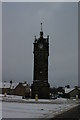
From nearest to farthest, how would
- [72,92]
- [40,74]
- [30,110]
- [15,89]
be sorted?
[30,110]
[40,74]
[15,89]
[72,92]

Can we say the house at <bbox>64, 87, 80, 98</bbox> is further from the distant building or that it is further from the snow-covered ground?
the snow-covered ground

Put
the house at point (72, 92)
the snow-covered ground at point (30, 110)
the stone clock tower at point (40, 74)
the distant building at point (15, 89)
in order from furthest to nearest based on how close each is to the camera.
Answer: the house at point (72, 92), the distant building at point (15, 89), the stone clock tower at point (40, 74), the snow-covered ground at point (30, 110)

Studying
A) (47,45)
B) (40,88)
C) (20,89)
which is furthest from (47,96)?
(20,89)

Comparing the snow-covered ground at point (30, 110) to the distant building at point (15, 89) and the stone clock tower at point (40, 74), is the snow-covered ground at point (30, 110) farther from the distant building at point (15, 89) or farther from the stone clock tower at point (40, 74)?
the distant building at point (15, 89)

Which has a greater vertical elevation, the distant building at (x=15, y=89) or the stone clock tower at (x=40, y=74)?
the stone clock tower at (x=40, y=74)

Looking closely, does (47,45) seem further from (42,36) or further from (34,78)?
(34,78)

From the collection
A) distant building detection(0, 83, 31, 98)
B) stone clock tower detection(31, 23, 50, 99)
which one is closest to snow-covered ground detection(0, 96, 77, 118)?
stone clock tower detection(31, 23, 50, 99)

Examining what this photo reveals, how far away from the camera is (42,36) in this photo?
5981cm

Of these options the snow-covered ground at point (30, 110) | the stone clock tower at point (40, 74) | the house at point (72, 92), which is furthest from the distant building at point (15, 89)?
the snow-covered ground at point (30, 110)

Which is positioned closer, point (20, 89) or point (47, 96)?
point (47, 96)

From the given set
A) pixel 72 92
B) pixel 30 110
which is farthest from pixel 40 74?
pixel 72 92

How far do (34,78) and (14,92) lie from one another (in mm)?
34939

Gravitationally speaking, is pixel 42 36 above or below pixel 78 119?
above

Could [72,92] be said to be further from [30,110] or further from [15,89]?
[30,110]
